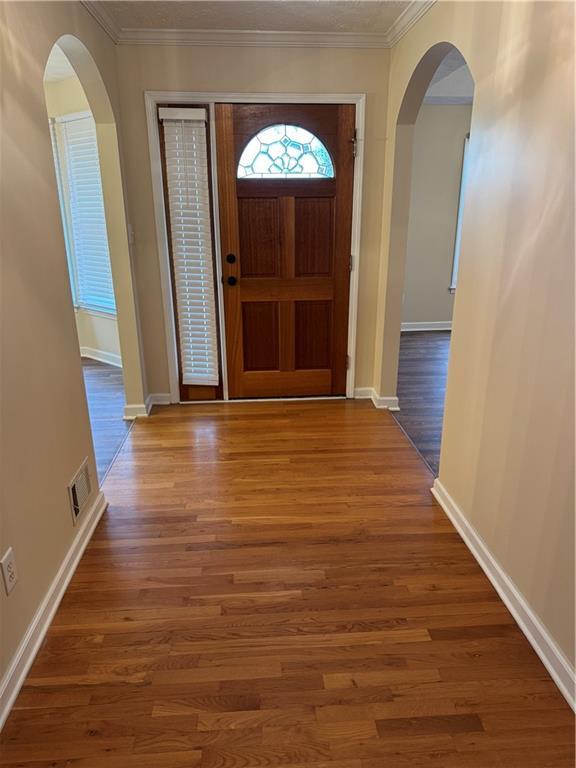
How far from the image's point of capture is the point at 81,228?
4758 millimetres

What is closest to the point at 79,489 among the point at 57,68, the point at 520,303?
the point at 520,303

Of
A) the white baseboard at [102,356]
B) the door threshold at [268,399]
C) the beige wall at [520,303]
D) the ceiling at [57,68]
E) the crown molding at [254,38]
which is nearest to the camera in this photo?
the beige wall at [520,303]

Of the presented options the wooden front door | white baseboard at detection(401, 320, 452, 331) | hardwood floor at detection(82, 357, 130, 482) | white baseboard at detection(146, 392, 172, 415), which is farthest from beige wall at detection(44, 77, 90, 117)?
white baseboard at detection(401, 320, 452, 331)

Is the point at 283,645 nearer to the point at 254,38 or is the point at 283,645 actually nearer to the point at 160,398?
the point at 160,398

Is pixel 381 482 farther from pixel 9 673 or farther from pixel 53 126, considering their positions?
pixel 53 126

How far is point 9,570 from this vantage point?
5.21 feet

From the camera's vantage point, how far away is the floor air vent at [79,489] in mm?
2180

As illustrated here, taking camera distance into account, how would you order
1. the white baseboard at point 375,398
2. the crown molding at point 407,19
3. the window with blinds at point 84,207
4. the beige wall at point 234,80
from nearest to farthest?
1. the crown molding at point 407,19
2. the beige wall at point 234,80
3. the white baseboard at point 375,398
4. the window with blinds at point 84,207

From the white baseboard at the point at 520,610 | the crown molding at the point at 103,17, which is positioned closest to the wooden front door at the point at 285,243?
the crown molding at the point at 103,17

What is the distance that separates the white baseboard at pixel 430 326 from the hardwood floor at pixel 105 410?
3.32 m

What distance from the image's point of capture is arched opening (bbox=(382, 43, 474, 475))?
11.5 ft

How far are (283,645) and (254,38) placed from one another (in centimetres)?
338

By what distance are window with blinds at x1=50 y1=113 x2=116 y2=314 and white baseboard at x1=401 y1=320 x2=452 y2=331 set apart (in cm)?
332

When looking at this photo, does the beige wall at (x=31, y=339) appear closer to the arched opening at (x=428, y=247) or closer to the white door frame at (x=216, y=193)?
the white door frame at (x=216, y=193)
